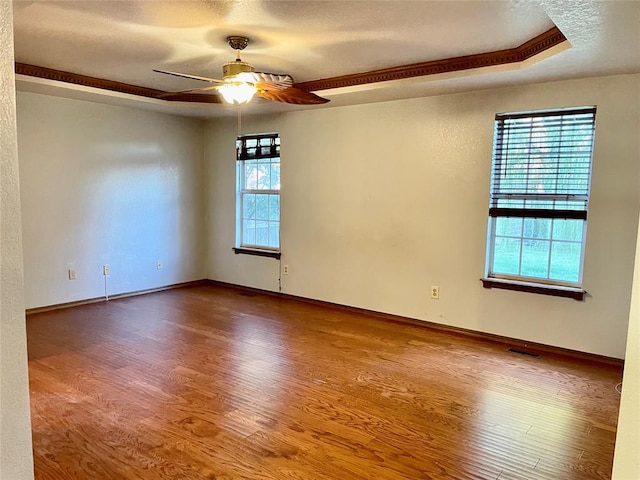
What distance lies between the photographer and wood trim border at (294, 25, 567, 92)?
2957 millimetres

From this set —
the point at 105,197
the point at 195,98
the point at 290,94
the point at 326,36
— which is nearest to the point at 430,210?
the point at 290,94

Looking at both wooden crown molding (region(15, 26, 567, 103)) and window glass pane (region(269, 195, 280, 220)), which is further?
window glass pane (region(269, 195, 280, 220))

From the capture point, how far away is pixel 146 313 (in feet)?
15.8

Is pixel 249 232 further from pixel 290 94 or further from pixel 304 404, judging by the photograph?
pixel 304 404

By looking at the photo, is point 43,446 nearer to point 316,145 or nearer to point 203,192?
point 316,145

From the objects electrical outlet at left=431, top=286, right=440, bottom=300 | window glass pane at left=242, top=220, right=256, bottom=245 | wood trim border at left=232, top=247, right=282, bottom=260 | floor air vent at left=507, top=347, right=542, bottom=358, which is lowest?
floor air vent at left=507, top=347, right=542, bottom=358

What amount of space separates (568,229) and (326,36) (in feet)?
8.14

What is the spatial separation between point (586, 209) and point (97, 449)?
376cm

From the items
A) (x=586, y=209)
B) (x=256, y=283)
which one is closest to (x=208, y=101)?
(x=256, y=283)

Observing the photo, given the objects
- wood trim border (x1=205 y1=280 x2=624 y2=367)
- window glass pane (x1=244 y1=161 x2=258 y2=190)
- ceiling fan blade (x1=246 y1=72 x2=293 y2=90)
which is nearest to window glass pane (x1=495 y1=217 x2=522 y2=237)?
wood trim border (x1=205 y1=280 x2=624 y2=367)

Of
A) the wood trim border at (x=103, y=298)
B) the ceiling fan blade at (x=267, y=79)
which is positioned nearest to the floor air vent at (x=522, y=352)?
the ceiling fan blade at (x=267, y=79)

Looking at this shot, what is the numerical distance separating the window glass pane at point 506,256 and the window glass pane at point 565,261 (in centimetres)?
29

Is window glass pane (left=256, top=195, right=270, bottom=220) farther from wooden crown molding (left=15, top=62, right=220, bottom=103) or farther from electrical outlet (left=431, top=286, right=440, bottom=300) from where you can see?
electrical outlet (left=431, top=286, right=440, bottom=300)

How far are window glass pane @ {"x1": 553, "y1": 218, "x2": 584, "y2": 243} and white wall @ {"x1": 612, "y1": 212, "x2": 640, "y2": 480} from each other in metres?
3.10
